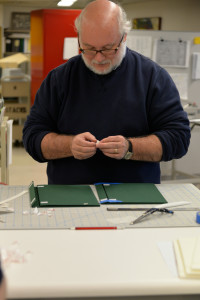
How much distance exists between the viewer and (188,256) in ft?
3.95

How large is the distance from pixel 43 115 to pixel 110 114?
303mm

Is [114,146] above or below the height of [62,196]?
above

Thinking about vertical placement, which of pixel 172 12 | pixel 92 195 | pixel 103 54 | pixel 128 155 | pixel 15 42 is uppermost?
pixel 172 12

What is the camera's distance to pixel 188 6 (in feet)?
28.6

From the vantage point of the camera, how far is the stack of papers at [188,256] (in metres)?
1.12

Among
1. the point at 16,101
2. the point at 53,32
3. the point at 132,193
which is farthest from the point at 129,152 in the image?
the point at 16,101

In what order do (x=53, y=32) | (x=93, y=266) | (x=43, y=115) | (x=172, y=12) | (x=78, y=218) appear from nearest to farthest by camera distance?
(x=93, y=266) → (x=78, y=218) → (x=43, y=115) → (x=53, y=32) → (x=172, y=12)

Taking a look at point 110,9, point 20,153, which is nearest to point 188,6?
point 20,153

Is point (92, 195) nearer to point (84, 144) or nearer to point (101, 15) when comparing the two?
point (84, 144)

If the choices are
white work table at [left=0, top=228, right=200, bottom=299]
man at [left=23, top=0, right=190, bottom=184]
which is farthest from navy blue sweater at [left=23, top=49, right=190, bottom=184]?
white work table at [left=0, top=228, right=200, bottom=299]

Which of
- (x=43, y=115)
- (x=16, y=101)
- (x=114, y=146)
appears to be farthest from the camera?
(x=16, y=101)

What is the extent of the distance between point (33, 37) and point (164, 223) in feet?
19.0

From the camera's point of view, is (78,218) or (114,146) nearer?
(78,218)

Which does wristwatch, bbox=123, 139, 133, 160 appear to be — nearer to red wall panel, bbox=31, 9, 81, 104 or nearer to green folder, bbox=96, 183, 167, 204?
green folder, bbox=96, 183, 167, 204
